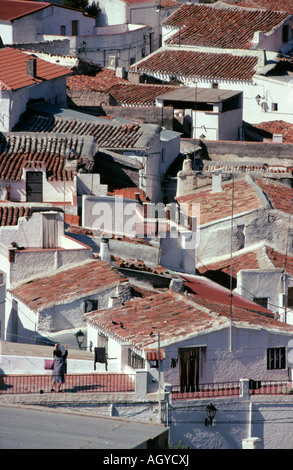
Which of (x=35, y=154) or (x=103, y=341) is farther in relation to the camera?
(x=35, y=154)

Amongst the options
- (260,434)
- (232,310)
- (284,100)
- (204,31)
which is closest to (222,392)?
(260,434)

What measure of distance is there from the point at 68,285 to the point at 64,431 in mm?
9958

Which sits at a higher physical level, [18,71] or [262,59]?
[262,59]

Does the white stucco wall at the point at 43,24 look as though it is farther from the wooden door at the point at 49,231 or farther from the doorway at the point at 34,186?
the wooden door at the point at 49,231

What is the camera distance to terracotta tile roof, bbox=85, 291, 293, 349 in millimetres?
32812

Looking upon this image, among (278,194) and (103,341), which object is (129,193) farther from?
(103,341)

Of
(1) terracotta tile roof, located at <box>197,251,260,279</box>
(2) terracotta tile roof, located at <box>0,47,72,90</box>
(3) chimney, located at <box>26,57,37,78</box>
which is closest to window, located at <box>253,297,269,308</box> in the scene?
(1) terracotta tile roof, located at <box>197,251,260,279</box>

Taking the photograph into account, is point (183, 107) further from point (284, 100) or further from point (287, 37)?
point (287, 37)

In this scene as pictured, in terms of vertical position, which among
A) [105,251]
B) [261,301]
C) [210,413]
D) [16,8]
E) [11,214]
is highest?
[16,8]

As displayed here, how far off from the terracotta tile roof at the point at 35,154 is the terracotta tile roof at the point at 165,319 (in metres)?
11.9

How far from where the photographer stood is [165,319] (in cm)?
3394

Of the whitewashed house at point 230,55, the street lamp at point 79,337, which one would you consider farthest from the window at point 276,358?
the whitewashed house at point 230,55

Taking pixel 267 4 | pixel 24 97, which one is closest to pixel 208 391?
pixel 24 97

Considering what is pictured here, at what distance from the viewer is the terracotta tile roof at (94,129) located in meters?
51.2
